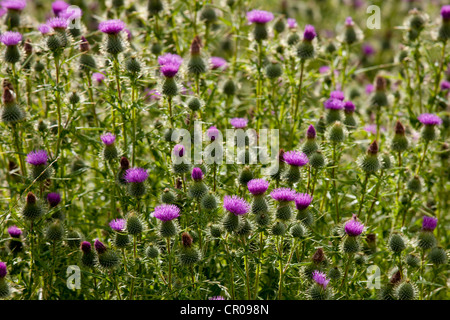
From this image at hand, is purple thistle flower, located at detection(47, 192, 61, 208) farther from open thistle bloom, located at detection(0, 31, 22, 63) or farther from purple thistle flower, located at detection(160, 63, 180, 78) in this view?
purple thistle flower, located at detection(160, 63, 180, 78)

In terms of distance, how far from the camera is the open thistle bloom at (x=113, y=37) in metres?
4.44

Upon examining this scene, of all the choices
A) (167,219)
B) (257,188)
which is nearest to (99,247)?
(167,219)

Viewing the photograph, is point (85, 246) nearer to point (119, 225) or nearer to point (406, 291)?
point (119, 225)

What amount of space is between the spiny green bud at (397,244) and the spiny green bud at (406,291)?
1.05 feet

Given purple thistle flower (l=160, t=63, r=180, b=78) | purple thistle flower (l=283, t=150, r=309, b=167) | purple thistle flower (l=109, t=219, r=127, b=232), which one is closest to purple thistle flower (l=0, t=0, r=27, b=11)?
purple thistle flower (l=160, t=63, r=180, b=78)

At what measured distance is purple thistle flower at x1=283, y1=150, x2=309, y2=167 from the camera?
13.7 feet

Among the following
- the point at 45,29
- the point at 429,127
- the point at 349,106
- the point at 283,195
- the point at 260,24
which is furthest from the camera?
the point at 260,24

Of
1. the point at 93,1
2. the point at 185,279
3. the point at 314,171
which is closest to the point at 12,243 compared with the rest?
the point at 185,279

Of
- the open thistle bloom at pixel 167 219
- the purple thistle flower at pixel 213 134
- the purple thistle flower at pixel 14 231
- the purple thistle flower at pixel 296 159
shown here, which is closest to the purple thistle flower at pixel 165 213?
the open thistle bloom at pixel 167 219

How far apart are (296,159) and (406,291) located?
1.24 m

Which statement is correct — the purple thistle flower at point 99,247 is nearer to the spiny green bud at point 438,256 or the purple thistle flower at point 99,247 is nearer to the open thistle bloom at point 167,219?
the open thistle bloom at point 167,219

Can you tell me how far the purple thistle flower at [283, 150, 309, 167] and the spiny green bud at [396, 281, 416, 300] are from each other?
3.73ft

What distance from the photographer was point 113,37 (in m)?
4.47
